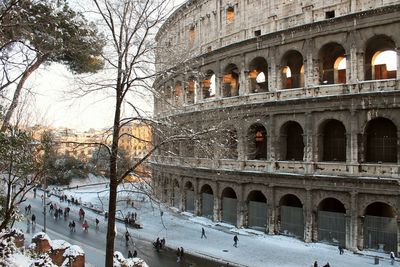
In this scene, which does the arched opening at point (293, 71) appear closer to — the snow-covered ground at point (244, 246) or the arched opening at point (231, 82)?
the arched opening at point (231, 82)

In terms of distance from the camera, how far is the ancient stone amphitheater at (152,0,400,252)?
21719mm

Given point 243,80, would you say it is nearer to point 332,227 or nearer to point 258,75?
point 258,75

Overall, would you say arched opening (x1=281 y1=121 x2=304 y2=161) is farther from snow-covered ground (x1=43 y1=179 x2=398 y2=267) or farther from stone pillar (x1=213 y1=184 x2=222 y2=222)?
stone pillar (x1=213 y1=184 x2=222 y2=222)

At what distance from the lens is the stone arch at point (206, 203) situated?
30375 mm

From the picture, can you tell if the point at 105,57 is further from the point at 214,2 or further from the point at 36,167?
the point at 214,2

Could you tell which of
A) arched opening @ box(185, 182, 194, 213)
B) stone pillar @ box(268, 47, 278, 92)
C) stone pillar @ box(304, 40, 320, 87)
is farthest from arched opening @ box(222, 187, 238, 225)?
stone pillar @ box(304, 40, 320, 87)

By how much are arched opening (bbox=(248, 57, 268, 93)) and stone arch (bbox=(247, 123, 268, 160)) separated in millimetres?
2533

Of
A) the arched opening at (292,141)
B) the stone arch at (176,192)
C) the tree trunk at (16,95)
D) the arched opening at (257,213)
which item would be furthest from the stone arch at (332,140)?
the tree trunk at (16,95)

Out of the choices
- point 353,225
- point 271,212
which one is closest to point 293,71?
point 271,212

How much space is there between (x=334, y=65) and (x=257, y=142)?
23.3ft

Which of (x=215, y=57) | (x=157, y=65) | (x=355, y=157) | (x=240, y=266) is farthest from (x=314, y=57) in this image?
(x=157, y=65)

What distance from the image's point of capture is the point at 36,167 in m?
13.5

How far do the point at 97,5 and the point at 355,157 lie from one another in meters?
17.0

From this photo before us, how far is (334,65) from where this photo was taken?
25.4m
